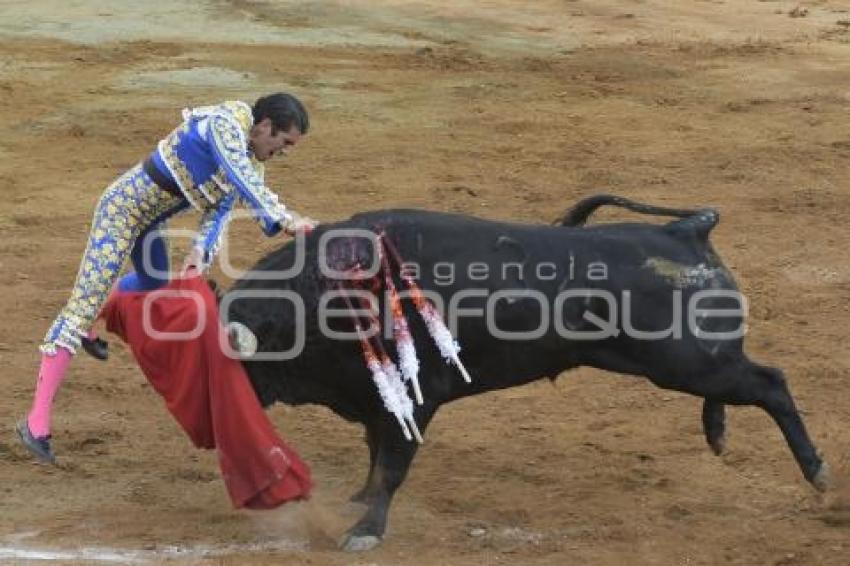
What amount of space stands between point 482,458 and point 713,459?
86cm

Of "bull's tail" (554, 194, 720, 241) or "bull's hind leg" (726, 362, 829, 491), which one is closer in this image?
"bull's hind leg" (726, 362, 829, 491)

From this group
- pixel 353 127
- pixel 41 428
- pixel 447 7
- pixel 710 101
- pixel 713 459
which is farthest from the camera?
pixel 447 7

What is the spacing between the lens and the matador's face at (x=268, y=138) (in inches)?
215

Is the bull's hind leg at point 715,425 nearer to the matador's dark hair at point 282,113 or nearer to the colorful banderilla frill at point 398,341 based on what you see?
the colorful banderilla frill at point 398,341

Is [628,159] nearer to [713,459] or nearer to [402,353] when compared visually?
[713,459]

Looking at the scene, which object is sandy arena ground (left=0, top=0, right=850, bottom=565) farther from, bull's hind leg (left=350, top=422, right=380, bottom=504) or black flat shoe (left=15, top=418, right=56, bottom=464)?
black flat shoe (left=15, top=418, right=56, bottom=464)

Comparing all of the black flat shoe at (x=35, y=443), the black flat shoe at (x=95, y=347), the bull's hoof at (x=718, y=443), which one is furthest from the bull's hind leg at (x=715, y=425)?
the black flat shoe at (x=35, y=443)

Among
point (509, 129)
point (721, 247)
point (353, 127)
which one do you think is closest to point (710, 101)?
point (509, 129)

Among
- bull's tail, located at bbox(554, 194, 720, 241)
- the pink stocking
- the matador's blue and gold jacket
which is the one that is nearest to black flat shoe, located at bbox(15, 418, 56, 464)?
the pink stocking

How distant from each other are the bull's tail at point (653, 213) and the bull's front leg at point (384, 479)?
960 mm

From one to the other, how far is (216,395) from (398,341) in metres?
0.61

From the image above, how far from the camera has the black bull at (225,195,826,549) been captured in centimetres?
532

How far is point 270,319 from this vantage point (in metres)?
5.30

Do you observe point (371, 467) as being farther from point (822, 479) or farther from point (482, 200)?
point (482, 200)
